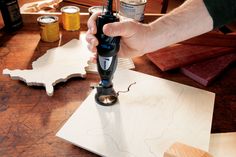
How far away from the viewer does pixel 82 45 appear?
2.49 feet

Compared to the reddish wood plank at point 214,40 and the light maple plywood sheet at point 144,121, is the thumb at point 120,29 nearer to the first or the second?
the light maple plywood sheet at point 144,121

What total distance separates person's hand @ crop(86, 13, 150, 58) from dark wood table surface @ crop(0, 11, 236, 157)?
0.07 m

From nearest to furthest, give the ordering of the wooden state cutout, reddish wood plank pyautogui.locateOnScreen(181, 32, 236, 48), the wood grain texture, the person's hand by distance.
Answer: the wood grain texture → the person's hand → the wooden state cutout → reddish wood plank pyautogui.locateOnScreen(181, 32, 236, 48)

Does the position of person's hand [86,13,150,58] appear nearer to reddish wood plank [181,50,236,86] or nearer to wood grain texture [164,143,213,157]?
reddish wood plank [181,50,236,86]

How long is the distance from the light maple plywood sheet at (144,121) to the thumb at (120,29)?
14cm

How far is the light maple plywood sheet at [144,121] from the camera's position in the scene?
1.51ft

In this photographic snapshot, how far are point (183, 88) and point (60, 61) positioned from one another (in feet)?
1.09

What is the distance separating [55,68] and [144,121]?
0.28 metres

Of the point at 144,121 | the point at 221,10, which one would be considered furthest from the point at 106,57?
the point at 221,10

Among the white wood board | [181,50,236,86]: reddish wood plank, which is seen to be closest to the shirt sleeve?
[181,50,236,86]: reddish wood plank

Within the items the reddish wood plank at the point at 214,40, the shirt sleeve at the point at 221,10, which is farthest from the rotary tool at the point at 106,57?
the reddish wood plank at the point at 214,40

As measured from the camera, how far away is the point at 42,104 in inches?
21.8

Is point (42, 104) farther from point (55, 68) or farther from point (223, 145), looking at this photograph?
point (223, 145)

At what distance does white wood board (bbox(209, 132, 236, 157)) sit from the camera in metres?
0.47
